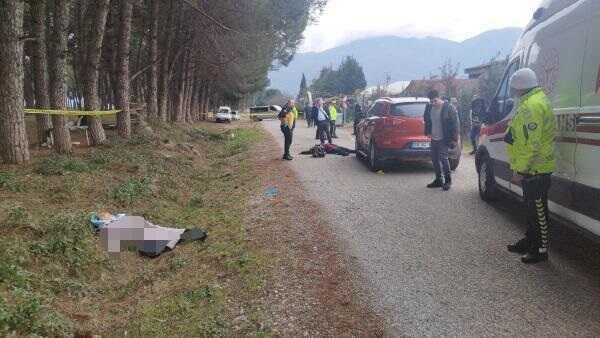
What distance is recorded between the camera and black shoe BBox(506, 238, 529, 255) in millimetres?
5684

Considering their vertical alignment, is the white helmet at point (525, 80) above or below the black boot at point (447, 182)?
above

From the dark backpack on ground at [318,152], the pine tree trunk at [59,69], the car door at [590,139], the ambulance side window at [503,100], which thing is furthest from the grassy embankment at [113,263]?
the dark backpack on ground at [318,152]

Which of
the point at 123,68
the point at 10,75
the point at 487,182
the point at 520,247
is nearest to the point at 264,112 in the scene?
the point at 123,68

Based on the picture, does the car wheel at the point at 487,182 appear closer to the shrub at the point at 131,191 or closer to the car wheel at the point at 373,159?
the car wheel at the point at 373,159

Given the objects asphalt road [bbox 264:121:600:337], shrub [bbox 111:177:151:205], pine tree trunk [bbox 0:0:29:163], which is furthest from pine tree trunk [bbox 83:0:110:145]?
asphalt road [bbox 264:121:600:337]

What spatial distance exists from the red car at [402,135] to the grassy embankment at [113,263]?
3.06 metres

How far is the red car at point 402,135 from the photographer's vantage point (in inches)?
436

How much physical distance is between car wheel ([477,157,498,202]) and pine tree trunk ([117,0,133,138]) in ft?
36.0

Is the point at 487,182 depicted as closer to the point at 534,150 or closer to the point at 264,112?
the point at 534,150

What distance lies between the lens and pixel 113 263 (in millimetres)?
6262

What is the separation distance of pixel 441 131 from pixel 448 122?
0.73 ft

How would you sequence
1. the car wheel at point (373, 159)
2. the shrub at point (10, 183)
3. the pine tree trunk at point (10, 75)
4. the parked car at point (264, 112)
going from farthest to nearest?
1. the parked car at point (264, 112)
2. the car wheel at point (373, 159)
3. the pine tree trunk at point (10, 75)
4. the shrub at point (10, 183)

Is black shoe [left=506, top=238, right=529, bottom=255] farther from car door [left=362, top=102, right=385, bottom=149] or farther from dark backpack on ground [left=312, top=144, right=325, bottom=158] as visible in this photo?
dark backpack on ground [left=312, top=144, right=325, bottom=158]

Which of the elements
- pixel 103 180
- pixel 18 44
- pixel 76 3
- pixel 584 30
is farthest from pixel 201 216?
pixel 76 3
